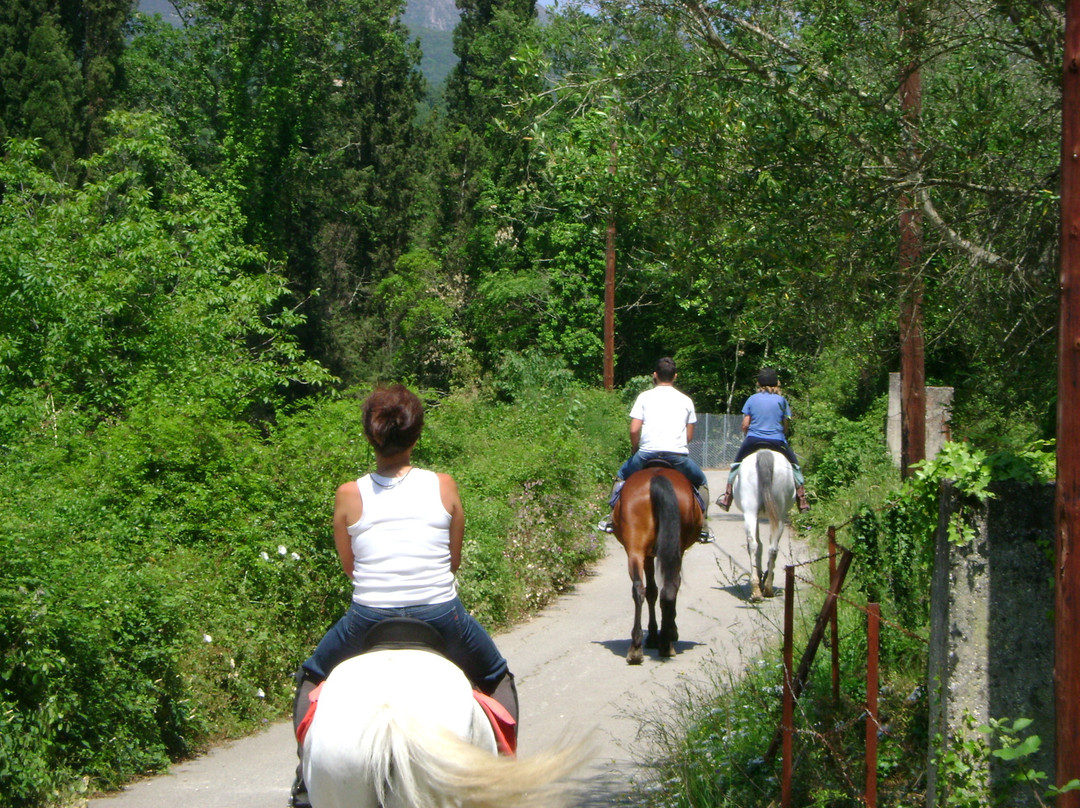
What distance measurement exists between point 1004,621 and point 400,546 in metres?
2.49

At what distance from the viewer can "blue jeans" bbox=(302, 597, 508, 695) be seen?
15.1 ft

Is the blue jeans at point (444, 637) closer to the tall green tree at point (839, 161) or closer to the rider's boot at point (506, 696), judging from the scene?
the rider's boot at point (506, 696)

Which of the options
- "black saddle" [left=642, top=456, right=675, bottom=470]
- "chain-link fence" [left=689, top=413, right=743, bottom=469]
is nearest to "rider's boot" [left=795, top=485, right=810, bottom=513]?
"black saddle" [left=642, top=456, right=675, bottom=470]

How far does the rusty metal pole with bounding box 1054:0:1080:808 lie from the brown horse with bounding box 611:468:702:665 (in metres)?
6.47

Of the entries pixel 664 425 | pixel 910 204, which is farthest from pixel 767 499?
pixel 910 204

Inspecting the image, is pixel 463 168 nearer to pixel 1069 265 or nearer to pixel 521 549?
pixel 521 549

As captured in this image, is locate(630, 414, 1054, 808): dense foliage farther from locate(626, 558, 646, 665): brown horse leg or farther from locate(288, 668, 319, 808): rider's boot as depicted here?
locate(288, 668, 319, 808): rider's boot

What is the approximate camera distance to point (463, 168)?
51.1 metres

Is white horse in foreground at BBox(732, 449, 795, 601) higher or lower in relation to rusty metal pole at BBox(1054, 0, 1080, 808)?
lower

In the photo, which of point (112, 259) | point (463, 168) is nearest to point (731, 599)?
point (112, 259)

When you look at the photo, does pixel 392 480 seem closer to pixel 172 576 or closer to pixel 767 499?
pixel 172 576

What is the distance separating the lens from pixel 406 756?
12.3 ft

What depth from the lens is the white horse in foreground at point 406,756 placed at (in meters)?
3.76

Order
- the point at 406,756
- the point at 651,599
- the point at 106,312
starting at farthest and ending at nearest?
1. the point at 106,312
2. the point at 651,599
3. the point at 406,756
